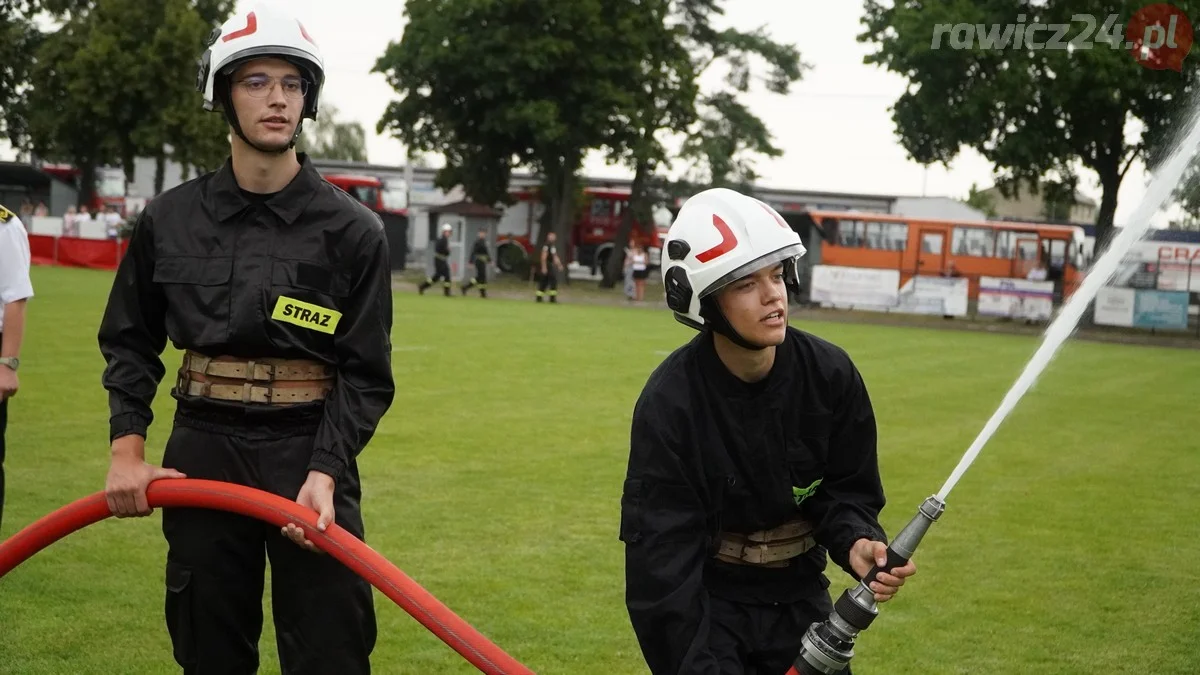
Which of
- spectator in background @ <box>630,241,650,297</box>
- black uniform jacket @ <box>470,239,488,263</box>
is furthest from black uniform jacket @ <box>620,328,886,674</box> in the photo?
spectator in background @ <box>630,241,650,297</box>

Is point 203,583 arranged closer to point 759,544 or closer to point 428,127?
A: point 759,544

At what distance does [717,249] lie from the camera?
3766mm

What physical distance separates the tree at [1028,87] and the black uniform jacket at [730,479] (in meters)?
31.2

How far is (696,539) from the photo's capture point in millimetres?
3693

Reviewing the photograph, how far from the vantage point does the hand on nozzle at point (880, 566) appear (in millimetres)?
3439

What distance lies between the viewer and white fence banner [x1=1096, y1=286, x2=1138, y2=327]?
33.7 meters

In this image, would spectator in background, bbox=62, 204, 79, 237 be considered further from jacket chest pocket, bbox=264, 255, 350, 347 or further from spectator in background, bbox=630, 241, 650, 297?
jacket chest pocket, bbox=264, 255, 350, 347

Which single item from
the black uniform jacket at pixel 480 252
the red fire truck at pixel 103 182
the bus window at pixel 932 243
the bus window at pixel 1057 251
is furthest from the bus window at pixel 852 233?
the red fire truck at pixel 103 182

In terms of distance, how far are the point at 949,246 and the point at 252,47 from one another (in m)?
45.6

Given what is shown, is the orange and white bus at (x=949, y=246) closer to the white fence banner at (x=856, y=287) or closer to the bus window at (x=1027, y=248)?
the bus window at (x=1027, y=248)

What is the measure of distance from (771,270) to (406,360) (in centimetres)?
1569

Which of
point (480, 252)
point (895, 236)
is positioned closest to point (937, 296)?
point (895, 236)

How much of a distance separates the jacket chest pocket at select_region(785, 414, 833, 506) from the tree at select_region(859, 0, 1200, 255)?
31.3 meters

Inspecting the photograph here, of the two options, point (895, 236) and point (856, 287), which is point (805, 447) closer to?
point (856, 287)
